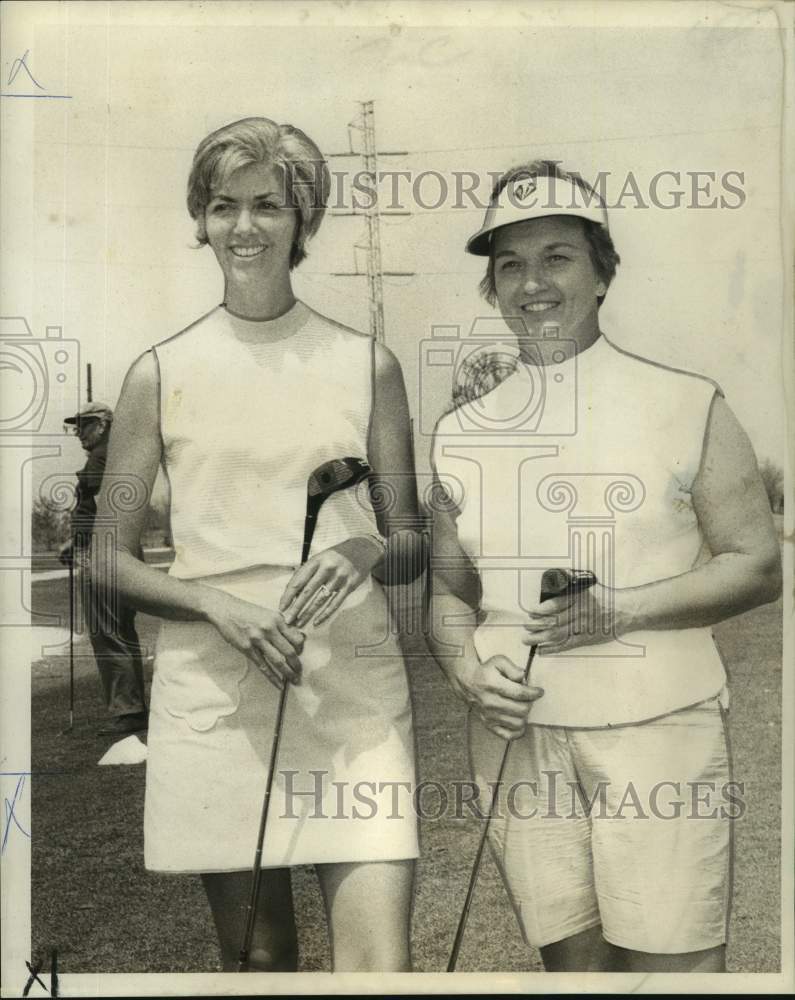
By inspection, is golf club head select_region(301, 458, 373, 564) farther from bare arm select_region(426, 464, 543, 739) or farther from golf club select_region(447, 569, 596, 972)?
golf club select_region(447, 569, 596, 972)

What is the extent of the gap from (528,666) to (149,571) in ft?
3.43

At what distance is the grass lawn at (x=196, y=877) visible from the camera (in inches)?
123

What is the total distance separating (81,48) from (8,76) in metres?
0.22

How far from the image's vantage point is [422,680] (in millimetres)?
3121

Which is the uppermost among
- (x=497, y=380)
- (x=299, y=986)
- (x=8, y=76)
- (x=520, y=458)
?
(x=8, y=76)

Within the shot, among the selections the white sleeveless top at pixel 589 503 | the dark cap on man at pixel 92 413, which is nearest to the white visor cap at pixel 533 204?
the white sleeveless top at pixel 589 503

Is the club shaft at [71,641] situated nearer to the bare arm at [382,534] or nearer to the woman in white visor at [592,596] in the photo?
the bare arm at [382,534]

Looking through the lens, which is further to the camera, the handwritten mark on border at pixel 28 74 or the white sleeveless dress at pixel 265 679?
the handwritten mark on border at pixel 28 74

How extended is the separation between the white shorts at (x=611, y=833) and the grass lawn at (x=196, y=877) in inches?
3.0

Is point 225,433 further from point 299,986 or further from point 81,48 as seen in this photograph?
point 299,986

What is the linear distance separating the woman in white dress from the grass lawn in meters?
0.06

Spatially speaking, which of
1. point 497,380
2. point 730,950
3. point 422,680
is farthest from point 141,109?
point 730,950

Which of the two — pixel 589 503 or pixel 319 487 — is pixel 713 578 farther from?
pixel 319 487

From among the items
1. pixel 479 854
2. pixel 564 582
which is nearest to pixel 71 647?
pixel 479 854
